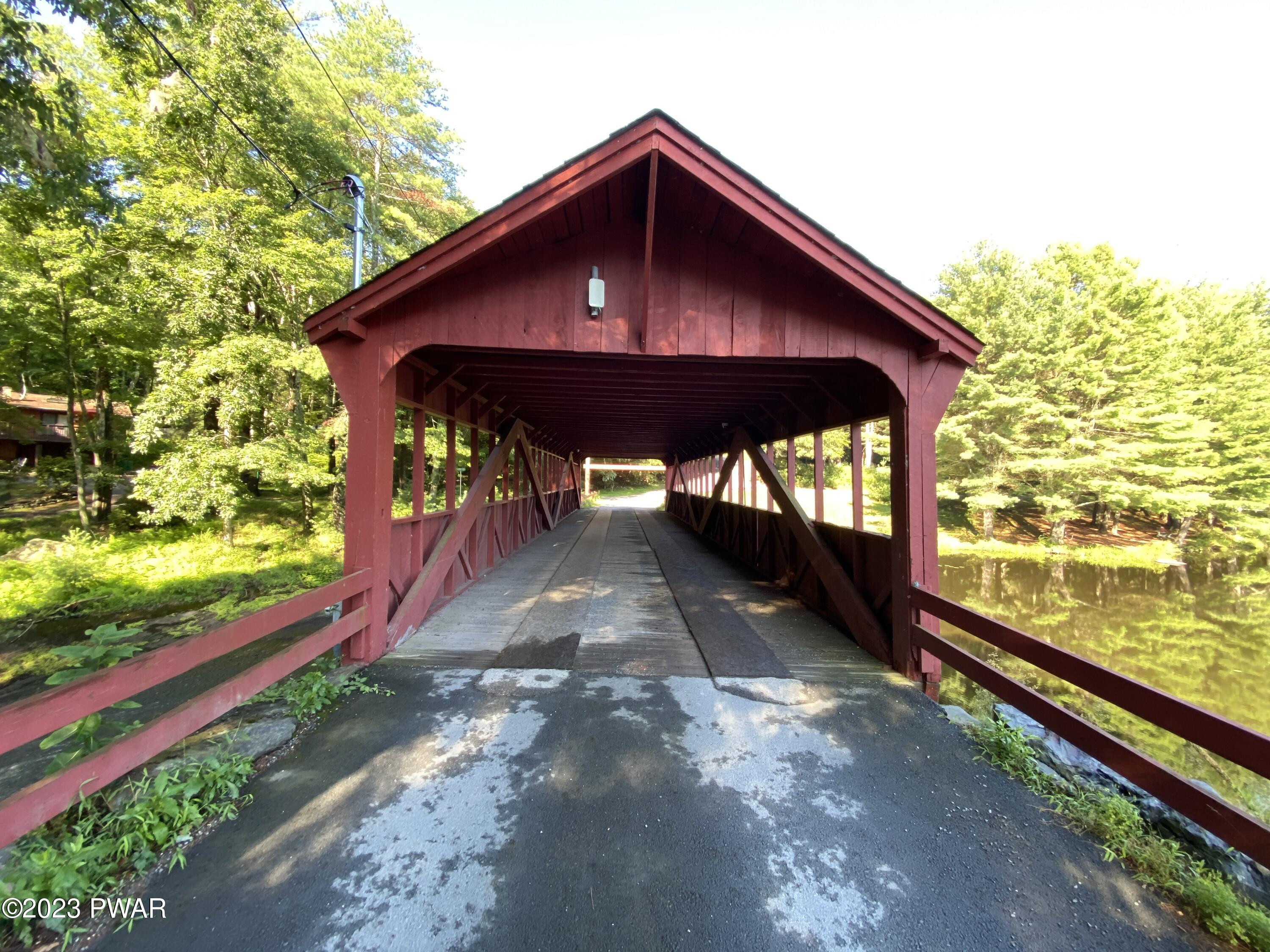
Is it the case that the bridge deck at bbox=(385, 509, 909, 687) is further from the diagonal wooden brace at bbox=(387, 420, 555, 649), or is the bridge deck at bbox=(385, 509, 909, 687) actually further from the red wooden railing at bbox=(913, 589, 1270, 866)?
the red wooden railing at bbox=(913, 589, 1270, 866)

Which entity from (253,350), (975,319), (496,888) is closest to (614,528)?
(253,350)

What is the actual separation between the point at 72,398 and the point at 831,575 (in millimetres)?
19131

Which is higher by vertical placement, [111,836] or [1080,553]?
[111,836]

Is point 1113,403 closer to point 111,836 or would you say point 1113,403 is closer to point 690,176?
point 690,176

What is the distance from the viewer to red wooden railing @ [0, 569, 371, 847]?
1.56 metres

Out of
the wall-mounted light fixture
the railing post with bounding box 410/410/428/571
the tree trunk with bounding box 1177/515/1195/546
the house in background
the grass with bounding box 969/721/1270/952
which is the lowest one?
the tree trunk with bounding box 1177/515/1195/546

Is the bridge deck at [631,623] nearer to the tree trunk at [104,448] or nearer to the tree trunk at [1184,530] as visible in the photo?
the tree trunk at [104,448]

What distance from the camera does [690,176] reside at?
356cm

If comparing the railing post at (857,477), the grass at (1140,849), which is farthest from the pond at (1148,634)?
the railing post at (857,477)

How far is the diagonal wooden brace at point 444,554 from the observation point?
436cm

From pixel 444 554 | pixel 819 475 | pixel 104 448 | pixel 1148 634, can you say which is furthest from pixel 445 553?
pixel 104 448

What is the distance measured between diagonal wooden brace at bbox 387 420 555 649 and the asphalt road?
1335 mm

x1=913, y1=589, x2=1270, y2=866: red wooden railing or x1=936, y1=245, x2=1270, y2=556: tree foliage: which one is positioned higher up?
x1=936, y1=245, x2=1270, y2=556: tree foliage

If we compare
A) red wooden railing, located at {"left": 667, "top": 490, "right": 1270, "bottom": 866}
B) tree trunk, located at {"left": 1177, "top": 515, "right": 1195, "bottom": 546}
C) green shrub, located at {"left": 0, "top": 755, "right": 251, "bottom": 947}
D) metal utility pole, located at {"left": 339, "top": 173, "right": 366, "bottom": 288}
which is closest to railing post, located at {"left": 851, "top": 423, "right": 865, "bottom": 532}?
red wooden railing, located at {"left": 667, "top": 490, "right": 1270, "bottom": 866}
